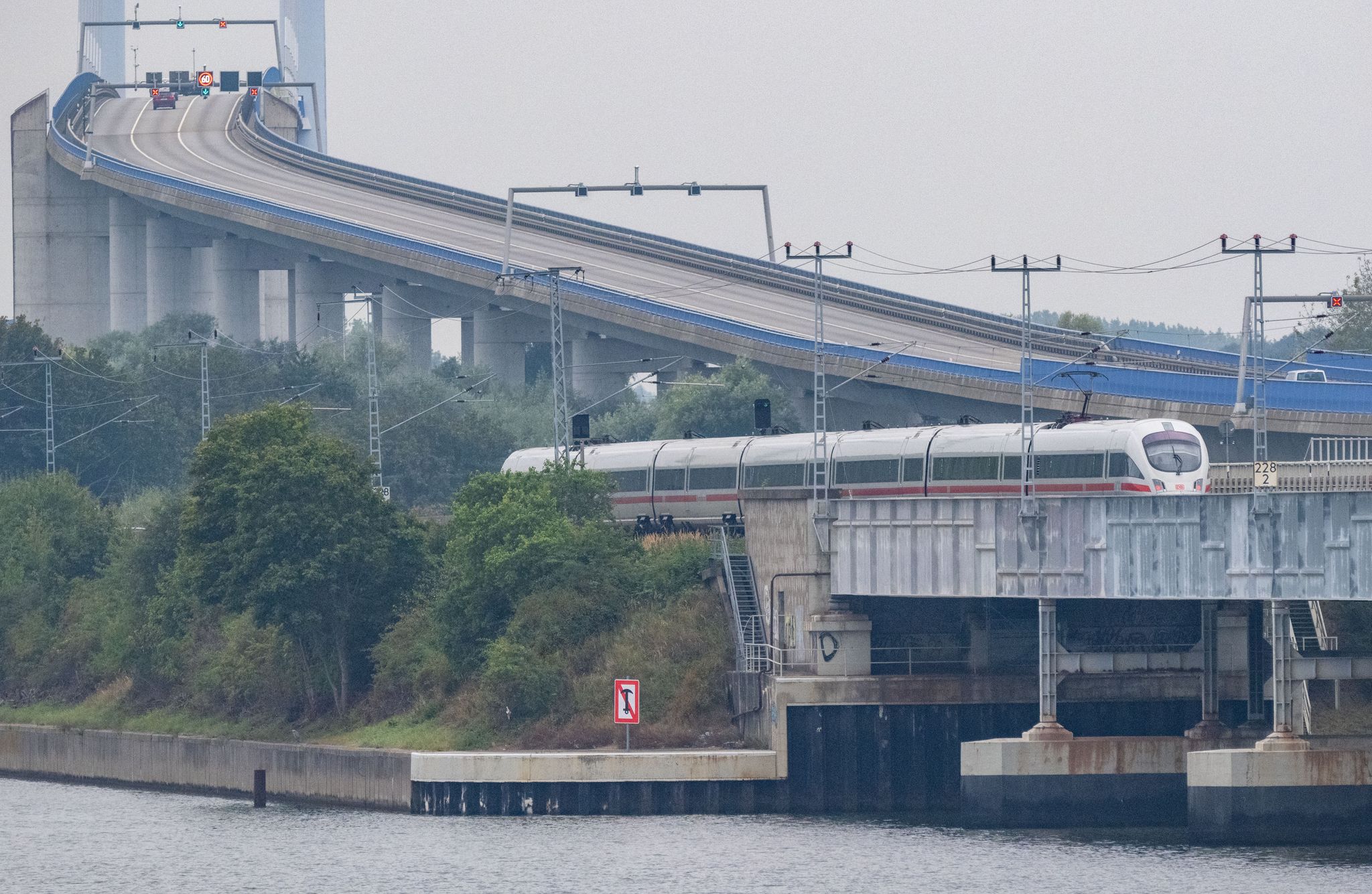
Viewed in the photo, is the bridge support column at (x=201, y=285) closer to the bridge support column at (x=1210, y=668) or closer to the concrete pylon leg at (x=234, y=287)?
the concrete pylon leg at (x=234, y=287)

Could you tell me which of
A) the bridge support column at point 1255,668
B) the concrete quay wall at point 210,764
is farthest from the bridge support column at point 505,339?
the bridge support column at point 1255,668

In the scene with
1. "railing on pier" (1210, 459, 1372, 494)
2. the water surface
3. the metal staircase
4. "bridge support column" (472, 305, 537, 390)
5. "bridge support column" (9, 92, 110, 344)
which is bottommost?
the water surface

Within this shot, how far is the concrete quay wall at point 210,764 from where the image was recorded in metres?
79.1

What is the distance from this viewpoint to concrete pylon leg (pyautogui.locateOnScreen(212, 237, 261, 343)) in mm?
177375

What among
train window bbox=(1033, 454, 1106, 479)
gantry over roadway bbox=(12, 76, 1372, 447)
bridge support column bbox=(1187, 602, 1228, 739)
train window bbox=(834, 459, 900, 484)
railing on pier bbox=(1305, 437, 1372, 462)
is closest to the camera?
bridge support column bbox=(1187, 602, 1228, 739)

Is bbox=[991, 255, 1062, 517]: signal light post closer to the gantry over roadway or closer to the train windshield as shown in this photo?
the train windshield

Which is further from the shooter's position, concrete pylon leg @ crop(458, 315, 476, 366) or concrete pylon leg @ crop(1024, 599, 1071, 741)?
concrete pylon leg @ crop(458, 315, 476, 366)

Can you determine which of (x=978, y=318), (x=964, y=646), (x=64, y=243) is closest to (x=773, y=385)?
(x=978, y=318)

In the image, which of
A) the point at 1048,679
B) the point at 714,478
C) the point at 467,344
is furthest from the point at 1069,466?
the point at 467,344

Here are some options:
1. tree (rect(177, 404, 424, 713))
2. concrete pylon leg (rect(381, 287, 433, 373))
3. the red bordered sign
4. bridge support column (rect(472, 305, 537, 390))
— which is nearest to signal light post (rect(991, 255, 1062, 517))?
the red bordered sign

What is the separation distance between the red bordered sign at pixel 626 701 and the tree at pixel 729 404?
50.0 m

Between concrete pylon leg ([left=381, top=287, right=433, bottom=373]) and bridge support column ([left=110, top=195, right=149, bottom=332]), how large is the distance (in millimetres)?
24378

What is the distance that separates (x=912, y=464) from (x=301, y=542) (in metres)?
21.5

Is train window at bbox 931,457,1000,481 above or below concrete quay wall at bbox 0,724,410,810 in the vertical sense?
above
